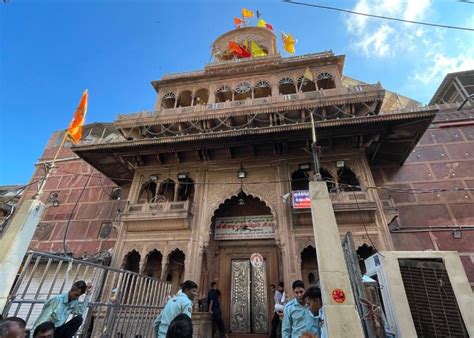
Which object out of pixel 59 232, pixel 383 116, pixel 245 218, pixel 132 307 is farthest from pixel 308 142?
pixel 59 232

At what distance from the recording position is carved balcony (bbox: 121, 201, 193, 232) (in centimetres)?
909

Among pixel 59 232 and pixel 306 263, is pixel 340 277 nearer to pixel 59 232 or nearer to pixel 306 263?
pixel 306 263

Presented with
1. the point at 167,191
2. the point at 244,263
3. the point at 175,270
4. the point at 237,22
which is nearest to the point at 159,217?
the point at 167,191

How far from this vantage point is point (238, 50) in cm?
Answer: 1488

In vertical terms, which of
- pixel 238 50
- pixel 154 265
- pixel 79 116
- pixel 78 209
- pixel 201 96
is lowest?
pixel 154 265

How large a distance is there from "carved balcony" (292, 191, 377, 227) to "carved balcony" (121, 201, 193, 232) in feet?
12.4

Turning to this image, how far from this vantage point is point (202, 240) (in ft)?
29.1

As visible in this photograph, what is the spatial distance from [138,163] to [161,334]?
310 inches

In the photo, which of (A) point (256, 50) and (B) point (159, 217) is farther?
(A) point (256, 50)

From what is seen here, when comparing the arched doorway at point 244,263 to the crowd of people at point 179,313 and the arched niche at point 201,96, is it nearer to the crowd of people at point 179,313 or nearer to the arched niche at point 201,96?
the crowd of people at point 179,313

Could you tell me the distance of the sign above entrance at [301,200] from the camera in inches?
326

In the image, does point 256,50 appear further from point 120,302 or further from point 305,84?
point 120,302

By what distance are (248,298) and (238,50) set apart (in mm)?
12837

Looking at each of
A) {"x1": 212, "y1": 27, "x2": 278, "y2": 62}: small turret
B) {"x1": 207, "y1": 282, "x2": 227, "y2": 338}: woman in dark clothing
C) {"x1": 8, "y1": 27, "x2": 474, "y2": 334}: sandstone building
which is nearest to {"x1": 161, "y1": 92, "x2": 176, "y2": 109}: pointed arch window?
{"x1": 8, "y1": 27, "x2": 474, "y2": 334}: sandstone building
